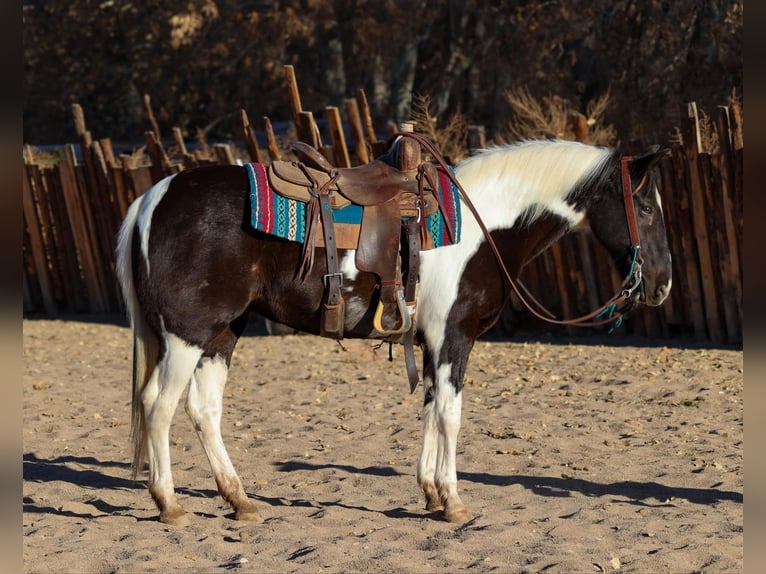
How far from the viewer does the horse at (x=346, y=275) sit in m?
4.63

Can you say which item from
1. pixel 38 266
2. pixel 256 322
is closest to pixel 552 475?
pixel 256 322

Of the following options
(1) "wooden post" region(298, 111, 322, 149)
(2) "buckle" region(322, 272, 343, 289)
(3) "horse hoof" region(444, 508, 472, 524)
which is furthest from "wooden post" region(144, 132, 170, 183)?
(3) "horse hoof" region(444, 508, 472, 524)

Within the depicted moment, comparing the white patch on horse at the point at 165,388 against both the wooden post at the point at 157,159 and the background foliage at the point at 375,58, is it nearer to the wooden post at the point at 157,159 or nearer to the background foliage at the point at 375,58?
the wooden post at the point at 157,159

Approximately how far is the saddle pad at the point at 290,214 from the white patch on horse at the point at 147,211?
1.42 feet

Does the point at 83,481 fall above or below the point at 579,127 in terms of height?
below

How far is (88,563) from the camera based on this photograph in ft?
13.8

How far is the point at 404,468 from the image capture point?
5.89 meters

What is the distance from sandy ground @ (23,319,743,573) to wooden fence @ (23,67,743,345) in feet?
1.88

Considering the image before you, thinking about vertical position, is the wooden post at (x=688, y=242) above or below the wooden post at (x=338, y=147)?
below

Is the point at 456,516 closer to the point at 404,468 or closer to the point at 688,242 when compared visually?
the point at 404,468

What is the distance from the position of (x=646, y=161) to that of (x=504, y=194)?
716 millimetres

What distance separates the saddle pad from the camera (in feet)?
15.1

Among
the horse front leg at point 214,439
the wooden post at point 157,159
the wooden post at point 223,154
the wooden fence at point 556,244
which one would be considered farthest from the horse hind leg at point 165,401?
the wooden post at point 157,159

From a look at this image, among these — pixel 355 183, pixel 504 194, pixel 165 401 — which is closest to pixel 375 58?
pixel 504 194
